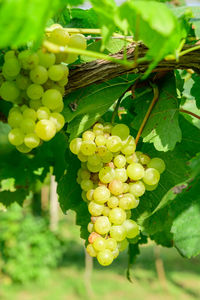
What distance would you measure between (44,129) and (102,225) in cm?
20

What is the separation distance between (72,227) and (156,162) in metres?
7.21

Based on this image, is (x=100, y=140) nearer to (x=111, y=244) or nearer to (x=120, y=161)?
(x=120, y=161)

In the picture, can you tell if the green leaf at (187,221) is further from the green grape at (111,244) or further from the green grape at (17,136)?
the green grape at (17,136)

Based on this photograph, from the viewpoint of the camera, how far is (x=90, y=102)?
2.31ft

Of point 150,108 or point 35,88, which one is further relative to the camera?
point 150,108

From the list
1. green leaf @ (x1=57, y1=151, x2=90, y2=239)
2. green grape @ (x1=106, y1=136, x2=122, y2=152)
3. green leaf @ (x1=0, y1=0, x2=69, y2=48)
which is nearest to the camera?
green leaf @ (x1=0, y1=0, x2=69, y2=48)

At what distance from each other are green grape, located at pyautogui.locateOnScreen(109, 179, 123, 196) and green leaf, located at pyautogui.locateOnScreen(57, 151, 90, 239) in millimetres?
210

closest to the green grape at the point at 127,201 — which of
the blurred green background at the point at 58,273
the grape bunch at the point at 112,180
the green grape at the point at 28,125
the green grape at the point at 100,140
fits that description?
the grape bunch at the point at 112,180

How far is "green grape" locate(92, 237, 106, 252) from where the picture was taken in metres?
0.61

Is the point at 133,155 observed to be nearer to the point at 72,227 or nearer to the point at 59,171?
the point at 59,171

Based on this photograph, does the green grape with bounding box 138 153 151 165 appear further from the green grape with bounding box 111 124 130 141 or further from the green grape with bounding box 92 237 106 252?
the green grape with bounding box 92 237 106 252

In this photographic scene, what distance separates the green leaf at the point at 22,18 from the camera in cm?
35

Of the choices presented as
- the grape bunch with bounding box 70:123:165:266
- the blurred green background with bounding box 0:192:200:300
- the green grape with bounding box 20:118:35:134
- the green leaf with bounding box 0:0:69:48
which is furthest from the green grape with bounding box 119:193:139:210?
the blurred green background with bounding box 0:192:200:300

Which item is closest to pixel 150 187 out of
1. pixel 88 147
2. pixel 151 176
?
pixel 151 176
